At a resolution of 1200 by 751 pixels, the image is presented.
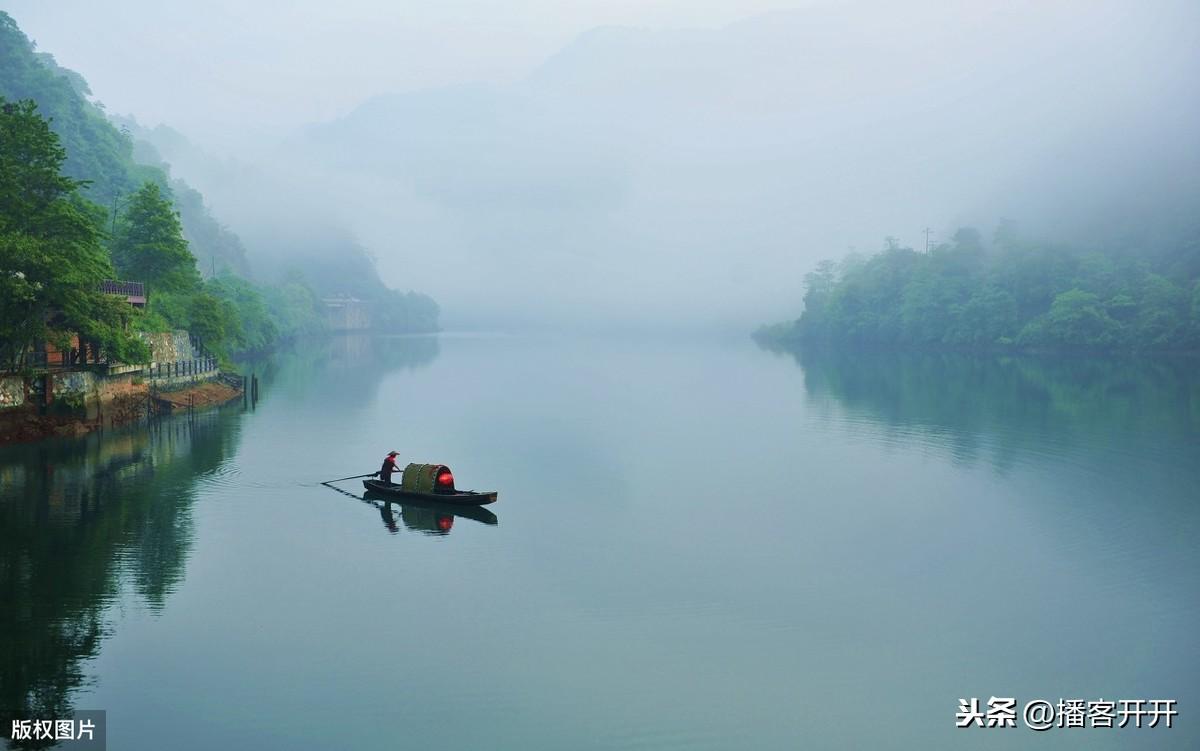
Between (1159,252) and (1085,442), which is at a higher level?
(1159,252)

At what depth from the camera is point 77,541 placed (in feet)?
93.5

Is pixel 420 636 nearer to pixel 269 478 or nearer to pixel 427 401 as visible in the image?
pixel 269 478

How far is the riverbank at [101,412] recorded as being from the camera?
147 feet

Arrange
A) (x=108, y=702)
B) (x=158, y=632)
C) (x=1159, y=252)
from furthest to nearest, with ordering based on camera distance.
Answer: (x=1159, y=252)
(x=158, y=632)
(x=108, y=702)

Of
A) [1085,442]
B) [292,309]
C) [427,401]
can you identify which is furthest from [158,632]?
[292,309]

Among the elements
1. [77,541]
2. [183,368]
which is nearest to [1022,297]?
[183,368]

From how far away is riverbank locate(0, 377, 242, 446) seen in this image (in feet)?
147

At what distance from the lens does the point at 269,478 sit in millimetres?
40531

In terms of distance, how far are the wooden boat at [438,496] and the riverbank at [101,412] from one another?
2173 cm

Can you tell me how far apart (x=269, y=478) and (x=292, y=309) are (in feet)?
436

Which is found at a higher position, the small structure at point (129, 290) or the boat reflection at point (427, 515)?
the small structure at point (129, 290)

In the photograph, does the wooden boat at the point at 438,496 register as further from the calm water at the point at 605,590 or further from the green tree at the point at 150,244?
the green tree at the point at 150,244

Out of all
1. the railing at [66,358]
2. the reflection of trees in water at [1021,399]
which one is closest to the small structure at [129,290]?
the railing at [66,358]

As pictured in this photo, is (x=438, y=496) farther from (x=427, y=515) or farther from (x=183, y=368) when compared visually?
(x=183, y=368)
